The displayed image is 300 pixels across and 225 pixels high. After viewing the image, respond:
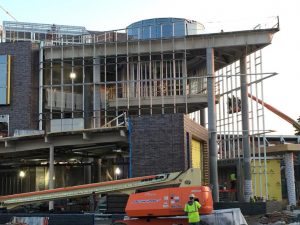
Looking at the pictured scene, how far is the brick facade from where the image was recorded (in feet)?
82.3

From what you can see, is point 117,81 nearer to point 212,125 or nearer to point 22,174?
point 212,125

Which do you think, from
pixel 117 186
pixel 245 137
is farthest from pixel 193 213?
pixel 245 137

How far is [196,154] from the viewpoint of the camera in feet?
93.2

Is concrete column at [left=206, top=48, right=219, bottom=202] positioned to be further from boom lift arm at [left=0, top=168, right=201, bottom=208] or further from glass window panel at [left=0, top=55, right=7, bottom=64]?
glass window panel at [left=0, top=55, right=7, bottom=64]

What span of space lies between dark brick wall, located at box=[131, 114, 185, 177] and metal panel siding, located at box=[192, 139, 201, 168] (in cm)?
212

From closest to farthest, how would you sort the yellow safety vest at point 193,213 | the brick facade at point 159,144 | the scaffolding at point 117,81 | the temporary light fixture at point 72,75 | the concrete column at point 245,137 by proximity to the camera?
the yellow safety vest at point 193,213, the brick facade at point 159,144, the concrete column at point 245,137, the scaffolding at point 117,81, the temporary light fixture at point 72,75

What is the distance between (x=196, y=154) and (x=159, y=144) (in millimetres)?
3751

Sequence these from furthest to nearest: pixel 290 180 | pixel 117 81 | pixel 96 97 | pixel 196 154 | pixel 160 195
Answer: pixel 96 97, pixel 117 81, pixel 290 180, pixel 196 154, pixel 160 195

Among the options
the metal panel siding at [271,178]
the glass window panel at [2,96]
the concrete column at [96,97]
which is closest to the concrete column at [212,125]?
the metal panel siding at [271,178]

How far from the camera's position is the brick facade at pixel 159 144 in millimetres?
25094

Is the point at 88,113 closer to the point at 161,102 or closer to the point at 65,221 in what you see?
the point at 161,102

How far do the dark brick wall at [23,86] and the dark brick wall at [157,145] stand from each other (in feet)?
53.2

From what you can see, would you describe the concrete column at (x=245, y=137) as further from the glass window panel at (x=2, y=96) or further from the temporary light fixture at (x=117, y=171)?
the glass window panel at (x=2, y=96)

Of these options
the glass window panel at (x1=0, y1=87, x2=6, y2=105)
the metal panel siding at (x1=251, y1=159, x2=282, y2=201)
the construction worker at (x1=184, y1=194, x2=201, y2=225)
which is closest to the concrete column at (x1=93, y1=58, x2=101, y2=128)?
the glass window panel at (x1=0, y1=87, x2=6, y2=105)
